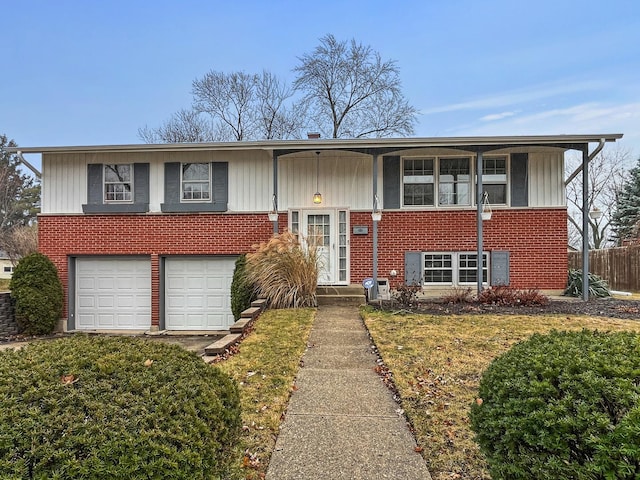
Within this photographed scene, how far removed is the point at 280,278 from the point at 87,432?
7110 mm

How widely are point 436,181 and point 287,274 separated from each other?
5146mm

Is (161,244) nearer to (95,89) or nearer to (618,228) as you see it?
(95,89)

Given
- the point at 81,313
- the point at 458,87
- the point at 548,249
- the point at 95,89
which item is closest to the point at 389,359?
the point at 548,249

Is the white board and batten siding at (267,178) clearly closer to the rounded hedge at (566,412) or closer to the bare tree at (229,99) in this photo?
the rounded hedge at (566,412)

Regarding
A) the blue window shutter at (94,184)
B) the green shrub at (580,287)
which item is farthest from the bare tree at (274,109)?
the green shrub at (580,287)

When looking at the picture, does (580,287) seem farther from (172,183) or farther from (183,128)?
(183,128)

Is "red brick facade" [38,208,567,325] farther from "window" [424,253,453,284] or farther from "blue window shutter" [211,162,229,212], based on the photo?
"blue window shutter" [211,162,229,212]

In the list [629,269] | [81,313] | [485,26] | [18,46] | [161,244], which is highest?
[18,46]

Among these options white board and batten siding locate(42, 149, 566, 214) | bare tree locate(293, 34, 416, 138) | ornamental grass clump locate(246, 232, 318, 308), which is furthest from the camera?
bare tree locate(293, 34, 416, 138)

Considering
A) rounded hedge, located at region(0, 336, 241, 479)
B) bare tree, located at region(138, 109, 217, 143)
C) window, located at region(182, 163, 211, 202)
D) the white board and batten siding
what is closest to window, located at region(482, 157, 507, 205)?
the white board and batten siding

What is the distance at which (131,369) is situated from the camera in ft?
6.89

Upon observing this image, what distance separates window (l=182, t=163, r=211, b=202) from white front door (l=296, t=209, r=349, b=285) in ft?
8.85

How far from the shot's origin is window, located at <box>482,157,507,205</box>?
10.7 metres

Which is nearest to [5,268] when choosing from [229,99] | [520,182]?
[229,99]
